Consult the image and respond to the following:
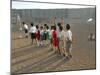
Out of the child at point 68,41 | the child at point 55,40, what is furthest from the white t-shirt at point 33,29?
the child at point 68,41

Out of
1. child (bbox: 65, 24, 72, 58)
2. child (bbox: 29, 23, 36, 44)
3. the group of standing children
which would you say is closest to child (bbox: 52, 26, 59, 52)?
the group of standing children

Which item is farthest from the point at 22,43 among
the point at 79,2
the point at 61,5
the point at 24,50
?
the point at 79,2

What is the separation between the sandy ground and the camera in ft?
9.02

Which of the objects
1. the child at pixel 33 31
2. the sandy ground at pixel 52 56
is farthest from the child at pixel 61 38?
the child at pixel 33 31

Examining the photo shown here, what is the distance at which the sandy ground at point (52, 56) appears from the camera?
2748 mm

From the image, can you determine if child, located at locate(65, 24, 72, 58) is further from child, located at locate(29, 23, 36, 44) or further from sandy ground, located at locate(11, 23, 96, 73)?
child, located at locate(29, 23, 36, 44)

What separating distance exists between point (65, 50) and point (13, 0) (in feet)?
3.12

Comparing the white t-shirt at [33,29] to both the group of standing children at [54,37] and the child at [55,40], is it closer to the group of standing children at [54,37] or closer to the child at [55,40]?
the group of standing children at [54,37]

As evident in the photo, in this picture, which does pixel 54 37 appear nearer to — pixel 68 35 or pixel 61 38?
pixel 61 38

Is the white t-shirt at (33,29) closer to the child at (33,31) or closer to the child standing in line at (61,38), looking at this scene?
the child at (33,31)

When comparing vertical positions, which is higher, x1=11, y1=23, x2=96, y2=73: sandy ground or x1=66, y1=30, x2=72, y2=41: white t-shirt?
x1=66, y1=30, x2=72, y2=41: white t-shirt

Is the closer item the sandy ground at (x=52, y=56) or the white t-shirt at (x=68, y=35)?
the sandy ground at (x=52, y=56)

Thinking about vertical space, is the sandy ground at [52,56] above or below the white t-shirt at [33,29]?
below

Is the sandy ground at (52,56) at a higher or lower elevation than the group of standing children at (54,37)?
lower
